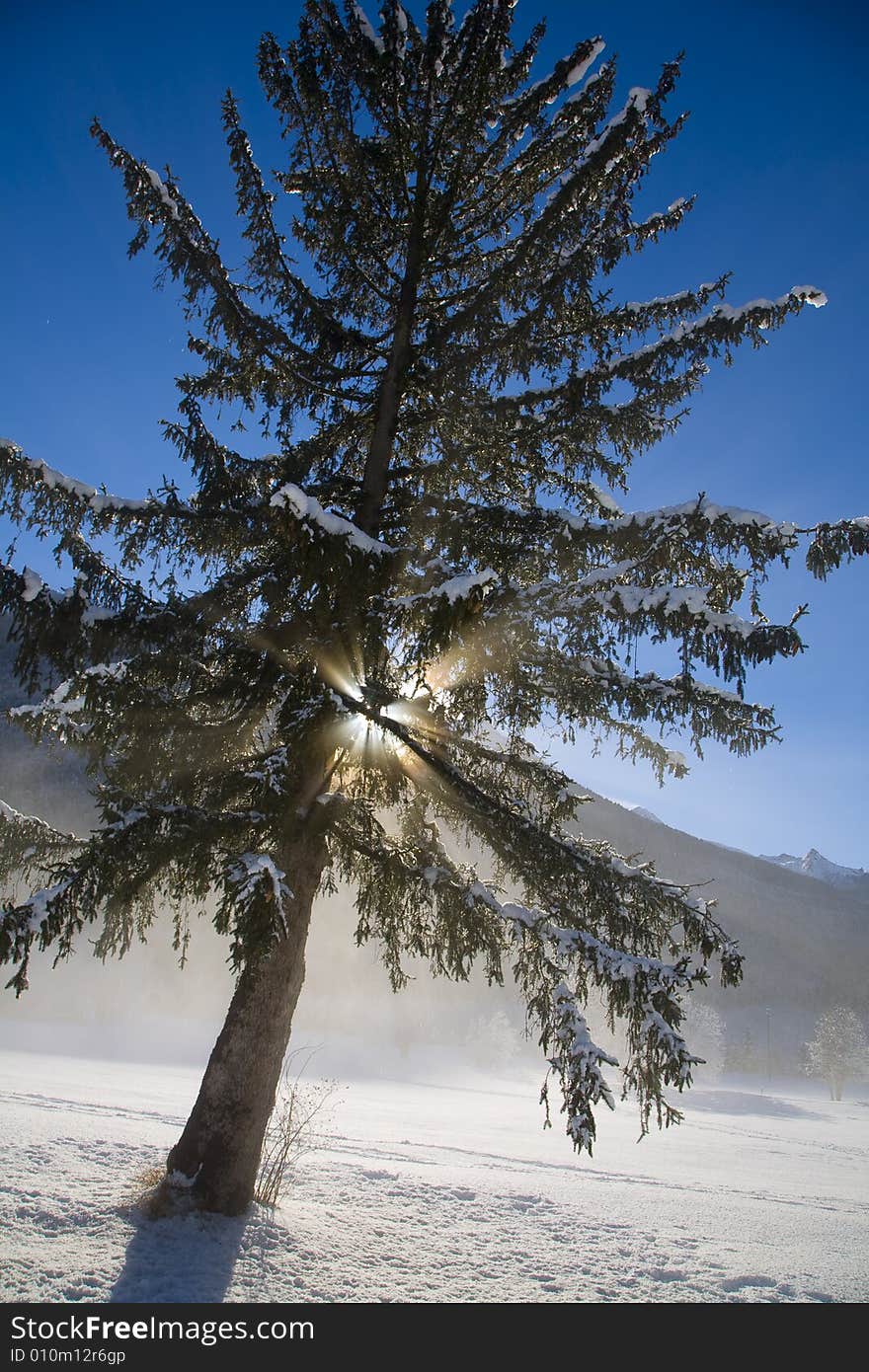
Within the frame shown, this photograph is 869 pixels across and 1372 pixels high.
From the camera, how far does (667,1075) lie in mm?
4723

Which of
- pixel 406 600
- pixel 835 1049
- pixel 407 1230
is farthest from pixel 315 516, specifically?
pixel 835 1049

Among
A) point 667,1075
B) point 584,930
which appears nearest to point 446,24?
point 584,930

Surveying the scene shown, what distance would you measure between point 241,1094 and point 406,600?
447 cm

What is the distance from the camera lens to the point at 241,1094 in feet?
18.3

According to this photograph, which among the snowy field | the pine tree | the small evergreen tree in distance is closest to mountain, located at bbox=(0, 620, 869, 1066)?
the pine tree

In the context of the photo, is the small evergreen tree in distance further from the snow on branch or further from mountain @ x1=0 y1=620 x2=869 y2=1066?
the snow on branch

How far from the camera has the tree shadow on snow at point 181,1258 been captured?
4145 millimetres

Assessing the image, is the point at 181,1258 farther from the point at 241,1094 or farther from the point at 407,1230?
the point at 407,1230

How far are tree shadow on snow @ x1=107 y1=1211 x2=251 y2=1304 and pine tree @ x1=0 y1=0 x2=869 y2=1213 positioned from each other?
0.33m

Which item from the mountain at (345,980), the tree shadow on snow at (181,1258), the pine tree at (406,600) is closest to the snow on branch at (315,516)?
the pine tree at (406,600)

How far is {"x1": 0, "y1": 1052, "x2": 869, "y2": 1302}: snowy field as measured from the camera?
179 inches

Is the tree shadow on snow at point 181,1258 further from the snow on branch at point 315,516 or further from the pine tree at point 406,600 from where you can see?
the snow on branch at point 315,516
